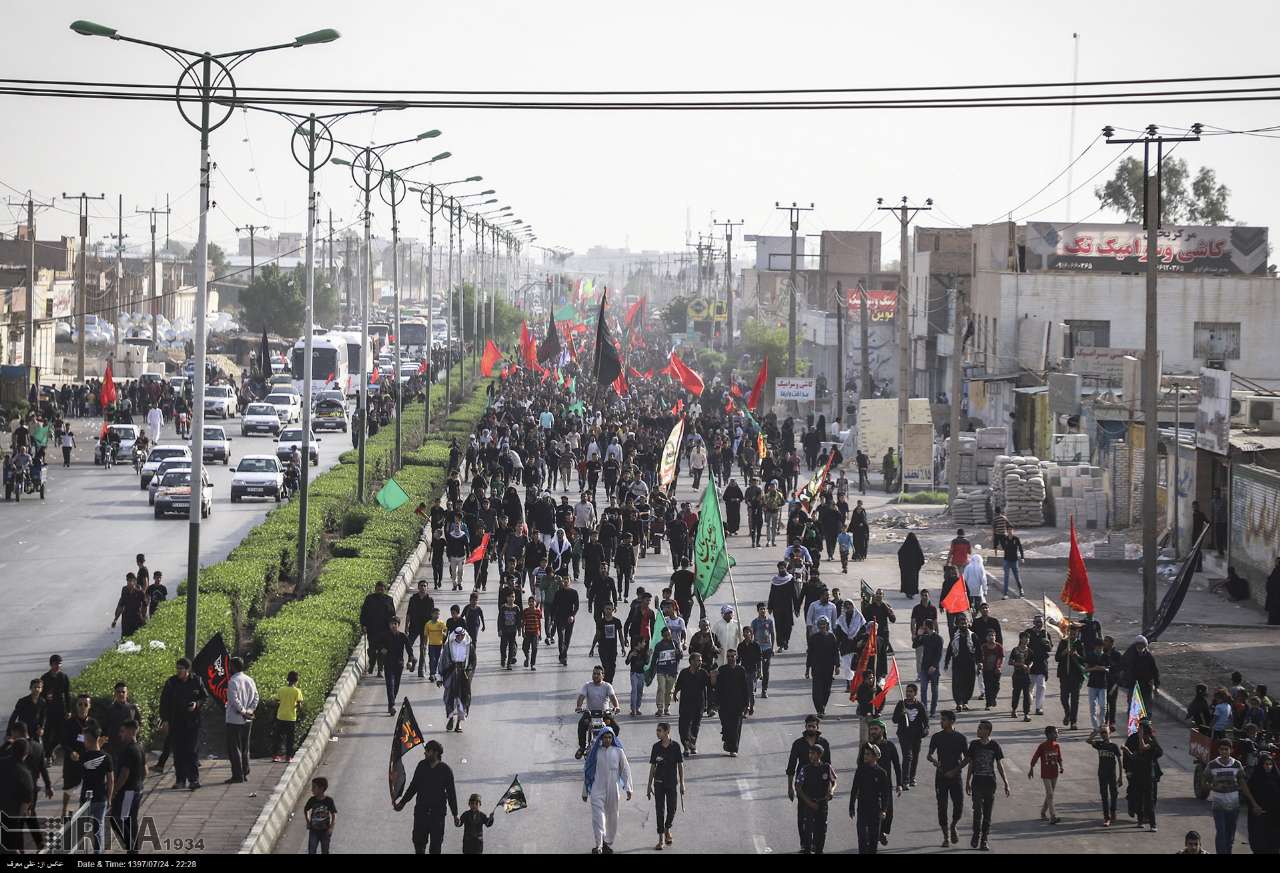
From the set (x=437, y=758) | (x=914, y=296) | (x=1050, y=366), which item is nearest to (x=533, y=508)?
(x=437, y=758)

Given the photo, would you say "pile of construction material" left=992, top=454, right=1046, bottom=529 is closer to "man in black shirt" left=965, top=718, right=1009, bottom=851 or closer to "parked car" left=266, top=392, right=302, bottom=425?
"man in black shirt" left=965, top=718, right=1009, bottom=851

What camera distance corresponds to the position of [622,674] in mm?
23453

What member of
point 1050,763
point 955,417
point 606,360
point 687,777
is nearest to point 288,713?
point 687,777

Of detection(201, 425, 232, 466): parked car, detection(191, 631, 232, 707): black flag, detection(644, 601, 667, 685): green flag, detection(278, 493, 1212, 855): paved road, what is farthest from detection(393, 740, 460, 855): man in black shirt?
detection(201, 425, 232, 466): parked car

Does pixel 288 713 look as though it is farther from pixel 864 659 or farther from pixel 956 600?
pixel 956 600

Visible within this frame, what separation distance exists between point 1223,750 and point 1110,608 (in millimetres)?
15232

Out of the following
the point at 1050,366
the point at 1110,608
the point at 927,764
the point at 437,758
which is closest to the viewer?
the point at 437,758

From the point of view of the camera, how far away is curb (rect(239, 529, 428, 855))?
49.0 ft

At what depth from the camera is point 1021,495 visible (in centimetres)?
4034

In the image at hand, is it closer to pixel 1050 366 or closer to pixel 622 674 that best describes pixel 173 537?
pixel 622 674

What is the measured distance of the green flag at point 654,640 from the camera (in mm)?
20875

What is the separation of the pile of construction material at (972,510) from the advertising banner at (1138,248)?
2591cm

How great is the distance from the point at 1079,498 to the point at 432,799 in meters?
28.2

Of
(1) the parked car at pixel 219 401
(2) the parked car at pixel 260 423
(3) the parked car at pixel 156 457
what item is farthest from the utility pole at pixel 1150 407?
(1) the parked car at pixel 219 401
